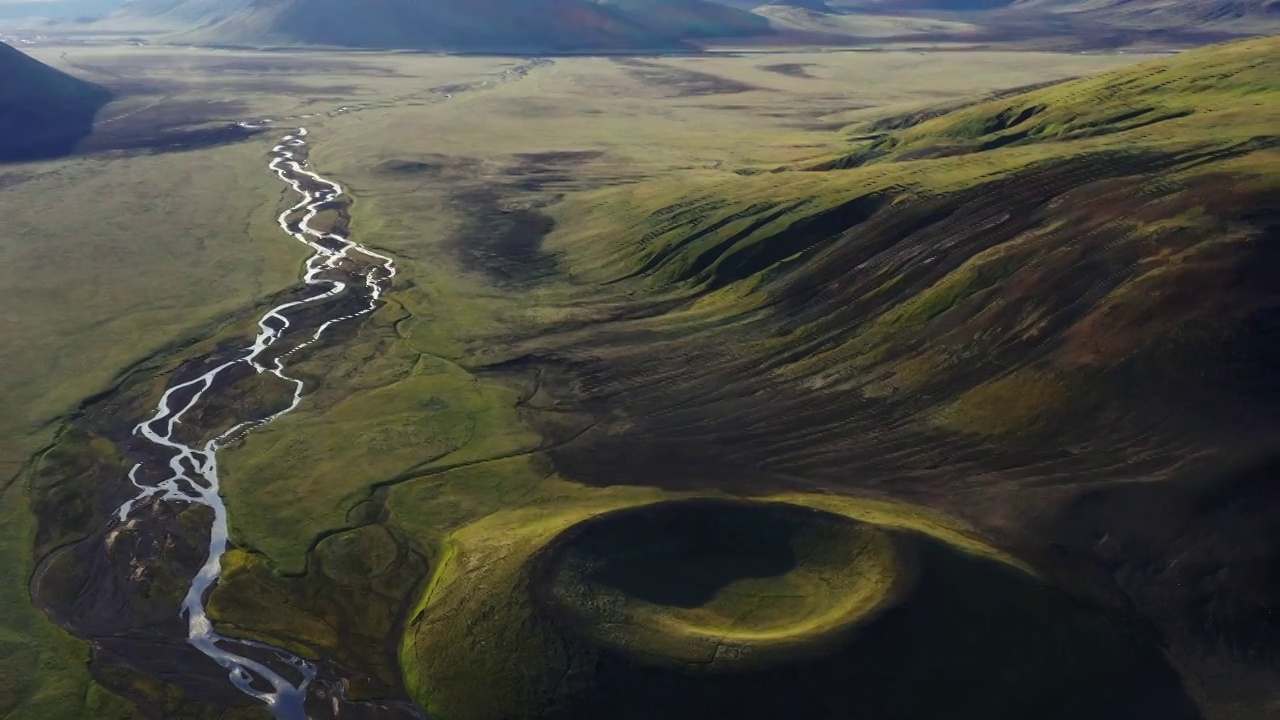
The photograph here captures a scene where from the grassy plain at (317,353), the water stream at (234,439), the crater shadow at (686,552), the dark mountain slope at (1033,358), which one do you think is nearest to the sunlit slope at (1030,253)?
the dark mountain slope at (1033,358)

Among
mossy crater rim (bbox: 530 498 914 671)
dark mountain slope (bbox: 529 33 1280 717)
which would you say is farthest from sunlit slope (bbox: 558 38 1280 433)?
mossy crater rim (bbox: 530 498 914 671)

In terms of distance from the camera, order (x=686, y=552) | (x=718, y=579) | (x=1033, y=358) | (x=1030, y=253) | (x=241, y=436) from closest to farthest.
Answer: (x=718, y=579)
(x=686, y=552)
(x=1033, y=358)
(x=241, y=436)
(x=1030, y=253)

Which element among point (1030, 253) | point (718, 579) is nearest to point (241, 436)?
point (718, 579)

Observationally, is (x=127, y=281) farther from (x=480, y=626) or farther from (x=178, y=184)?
(x=480, y=626)

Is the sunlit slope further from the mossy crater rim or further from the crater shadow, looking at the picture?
the crater shadow

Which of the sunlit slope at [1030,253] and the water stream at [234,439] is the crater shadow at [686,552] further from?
the sunlit slope at [1030,253]

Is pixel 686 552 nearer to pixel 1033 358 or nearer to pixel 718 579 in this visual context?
pixel 718 579
